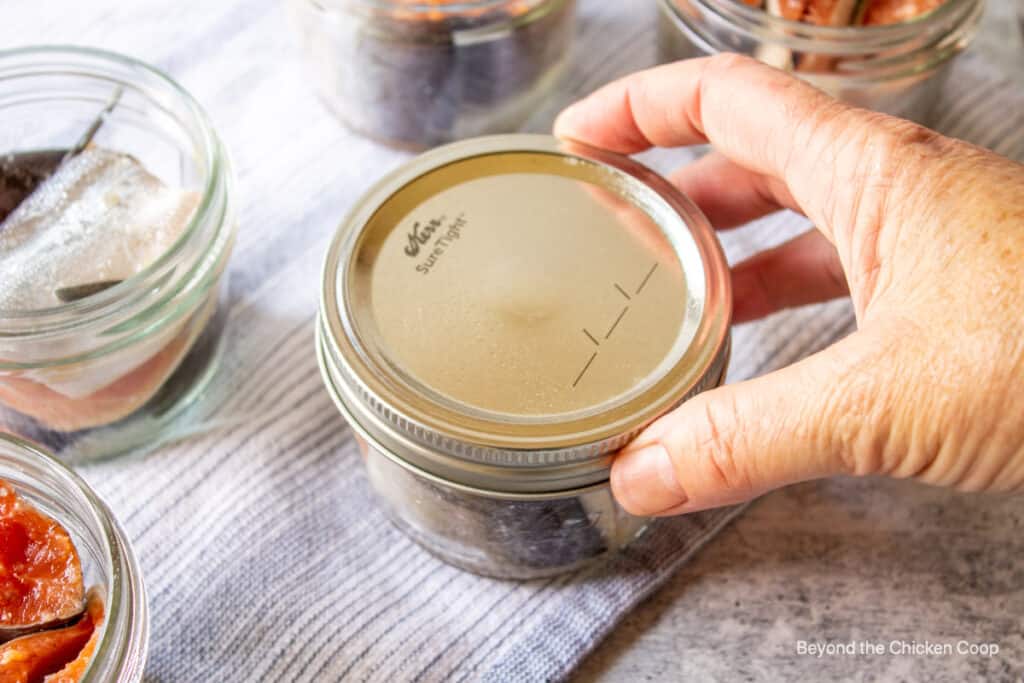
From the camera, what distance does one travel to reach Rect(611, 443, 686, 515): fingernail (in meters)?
0.69

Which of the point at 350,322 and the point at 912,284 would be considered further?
the point at 350,322

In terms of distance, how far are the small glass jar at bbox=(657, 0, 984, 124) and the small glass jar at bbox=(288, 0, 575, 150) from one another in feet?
0.47

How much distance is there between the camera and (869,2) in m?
0.97

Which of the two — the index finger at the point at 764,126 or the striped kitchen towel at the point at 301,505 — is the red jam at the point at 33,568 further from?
the index finger at the point at 764,126

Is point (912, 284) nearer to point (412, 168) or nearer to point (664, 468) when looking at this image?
point (664, 468)

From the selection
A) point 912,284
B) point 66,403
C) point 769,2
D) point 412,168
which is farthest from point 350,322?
point 769,2

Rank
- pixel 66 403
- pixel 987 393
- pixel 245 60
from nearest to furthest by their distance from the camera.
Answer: pixel 987 393
pixel 66 403
pixel 245 60

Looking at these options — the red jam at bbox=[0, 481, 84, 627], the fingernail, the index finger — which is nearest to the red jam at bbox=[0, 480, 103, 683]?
the red jam at bbox=[0, 481, 84, 627]

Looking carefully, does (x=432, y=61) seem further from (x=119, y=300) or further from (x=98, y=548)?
(x=98, y=548)

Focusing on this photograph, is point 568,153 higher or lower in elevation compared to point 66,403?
higher

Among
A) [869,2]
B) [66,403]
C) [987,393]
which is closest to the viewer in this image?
[987,393]

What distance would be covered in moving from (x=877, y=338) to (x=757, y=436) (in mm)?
92

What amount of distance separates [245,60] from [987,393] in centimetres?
85

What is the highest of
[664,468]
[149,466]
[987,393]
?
[987,393]
